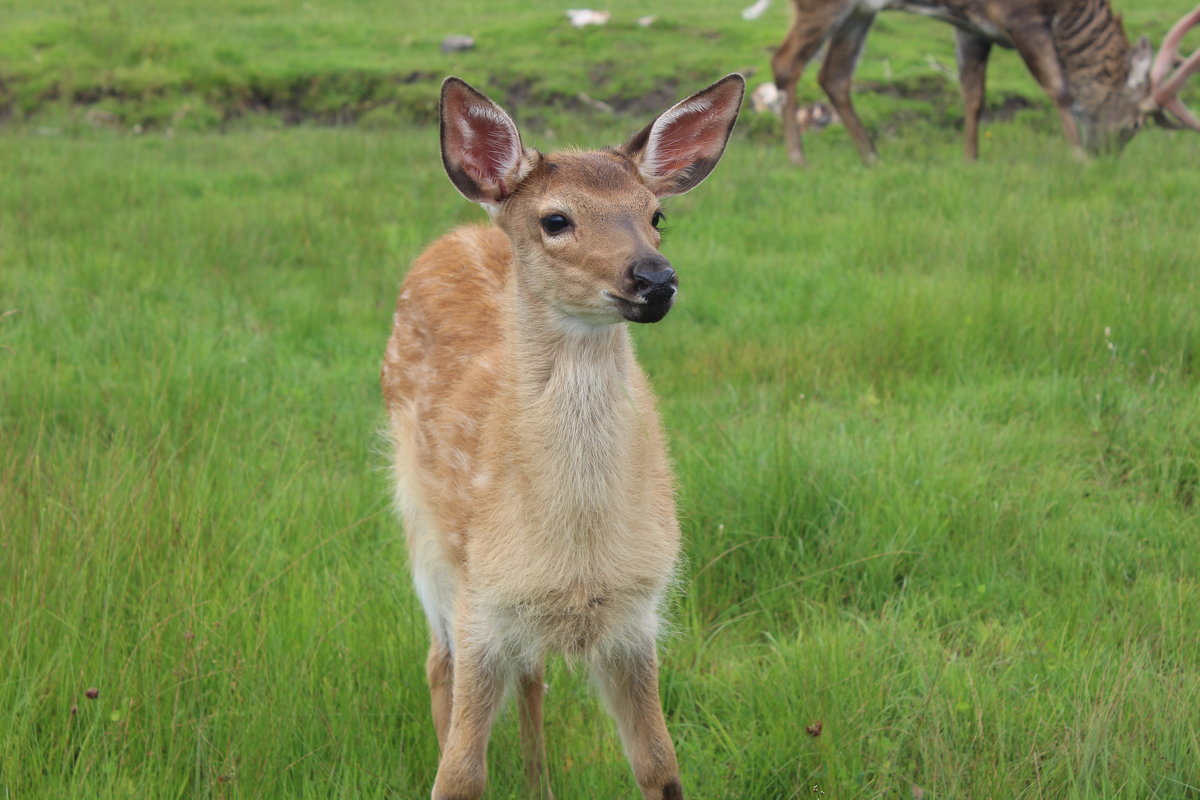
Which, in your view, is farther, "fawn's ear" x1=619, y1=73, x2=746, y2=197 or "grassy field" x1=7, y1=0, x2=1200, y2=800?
"fawn's ear" x1=619, y1=73, x2=746, y2=197

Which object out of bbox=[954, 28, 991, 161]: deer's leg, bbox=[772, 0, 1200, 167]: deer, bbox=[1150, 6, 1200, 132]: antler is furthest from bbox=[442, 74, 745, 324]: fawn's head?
bbox=[1150, 6, 1200, 132]: antler

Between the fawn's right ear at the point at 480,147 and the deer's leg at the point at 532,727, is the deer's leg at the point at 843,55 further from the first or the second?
the deer's leg at the point at 532,727

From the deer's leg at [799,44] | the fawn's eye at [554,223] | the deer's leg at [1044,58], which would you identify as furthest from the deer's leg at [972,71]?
the fawn's eye at [554,223]

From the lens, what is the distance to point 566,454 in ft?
9.42

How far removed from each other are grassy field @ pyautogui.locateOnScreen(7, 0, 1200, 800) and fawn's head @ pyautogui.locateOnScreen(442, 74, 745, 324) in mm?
1135

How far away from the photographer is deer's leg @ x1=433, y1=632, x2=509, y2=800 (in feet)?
9.46

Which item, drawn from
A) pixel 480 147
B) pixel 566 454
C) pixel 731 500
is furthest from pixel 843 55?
pixel 566 454

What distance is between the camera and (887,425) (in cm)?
491

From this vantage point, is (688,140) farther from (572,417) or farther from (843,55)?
(843,55)

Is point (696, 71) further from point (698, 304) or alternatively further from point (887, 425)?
point (887, 425)

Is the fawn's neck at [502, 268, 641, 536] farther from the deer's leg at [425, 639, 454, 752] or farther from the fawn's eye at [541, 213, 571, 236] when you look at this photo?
the deer's leg at [425, 639, 454, 752]

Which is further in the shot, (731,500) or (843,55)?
(843,55)

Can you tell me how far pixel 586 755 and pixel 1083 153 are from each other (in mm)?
9093

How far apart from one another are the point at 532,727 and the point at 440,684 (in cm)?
33
